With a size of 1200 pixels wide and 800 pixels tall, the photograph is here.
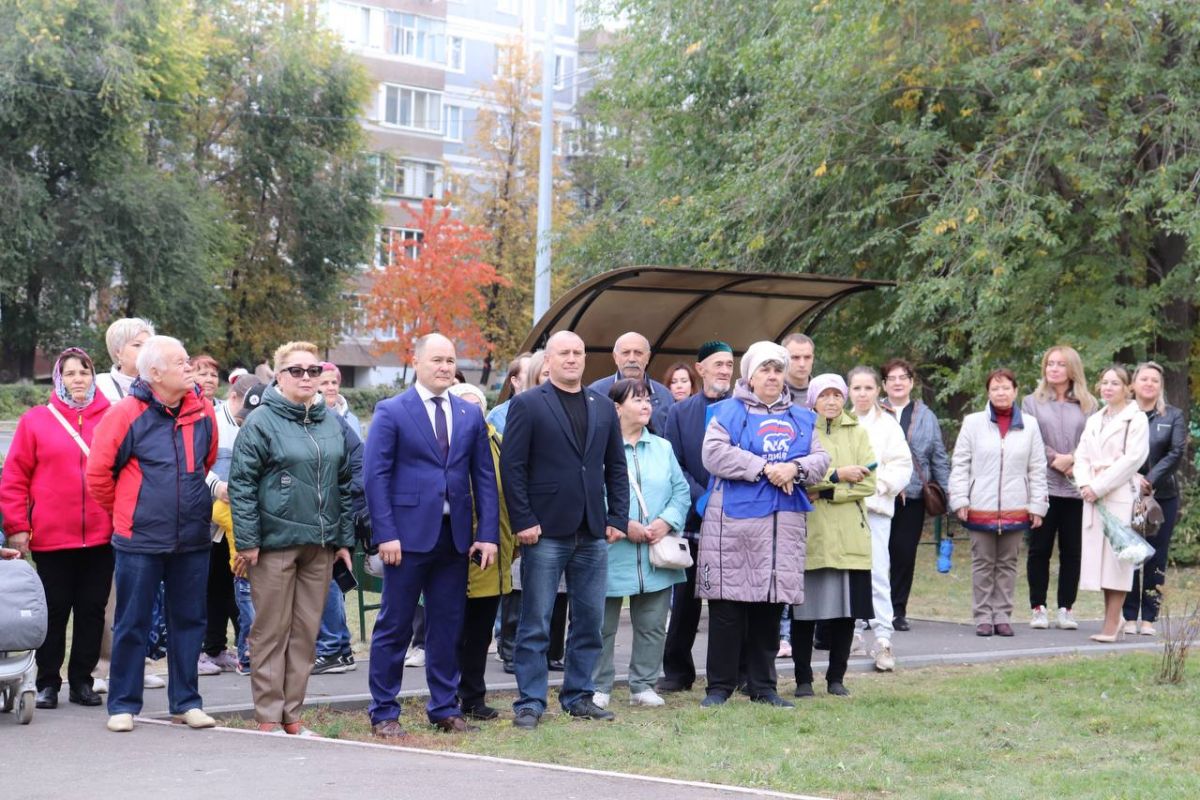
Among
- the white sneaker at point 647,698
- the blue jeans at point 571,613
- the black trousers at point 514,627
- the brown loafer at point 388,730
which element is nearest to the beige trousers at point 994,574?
the black trousers at point 514,627

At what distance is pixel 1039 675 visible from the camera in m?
9.59

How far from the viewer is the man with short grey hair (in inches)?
302

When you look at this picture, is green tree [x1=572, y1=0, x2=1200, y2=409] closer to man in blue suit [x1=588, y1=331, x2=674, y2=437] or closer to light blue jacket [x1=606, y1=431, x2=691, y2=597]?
man in blue suit [x1=588, y1=331, x2=674, y2=437]

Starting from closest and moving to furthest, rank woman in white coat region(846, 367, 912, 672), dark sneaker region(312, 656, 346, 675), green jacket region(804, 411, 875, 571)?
green jacket region(804, 411, 875, 571) → dark sneaker region(312, 656, 346, 675) → woman in white coat region(846, 367, 912, 672)

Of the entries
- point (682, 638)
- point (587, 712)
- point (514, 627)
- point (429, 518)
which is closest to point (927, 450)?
point (682, 638)

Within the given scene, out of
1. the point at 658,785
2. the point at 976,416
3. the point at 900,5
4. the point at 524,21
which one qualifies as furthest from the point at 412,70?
the point at 658,785

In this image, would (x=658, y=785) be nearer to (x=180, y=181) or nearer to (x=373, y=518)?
(x=373, y=518)

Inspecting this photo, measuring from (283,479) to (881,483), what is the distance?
451 cm

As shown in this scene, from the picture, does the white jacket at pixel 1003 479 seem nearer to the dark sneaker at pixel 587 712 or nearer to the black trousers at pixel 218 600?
the dark sneaker at pixel 587 712

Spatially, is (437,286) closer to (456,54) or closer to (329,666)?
(456,54)

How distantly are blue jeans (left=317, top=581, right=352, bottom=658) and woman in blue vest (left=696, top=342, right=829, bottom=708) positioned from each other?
235 cm

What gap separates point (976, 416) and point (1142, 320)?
17.3 feet

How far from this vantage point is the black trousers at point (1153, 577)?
11805 mm

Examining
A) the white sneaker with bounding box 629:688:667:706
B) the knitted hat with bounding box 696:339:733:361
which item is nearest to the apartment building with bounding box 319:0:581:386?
the knitted hat with bounding box 696:339:733:361
